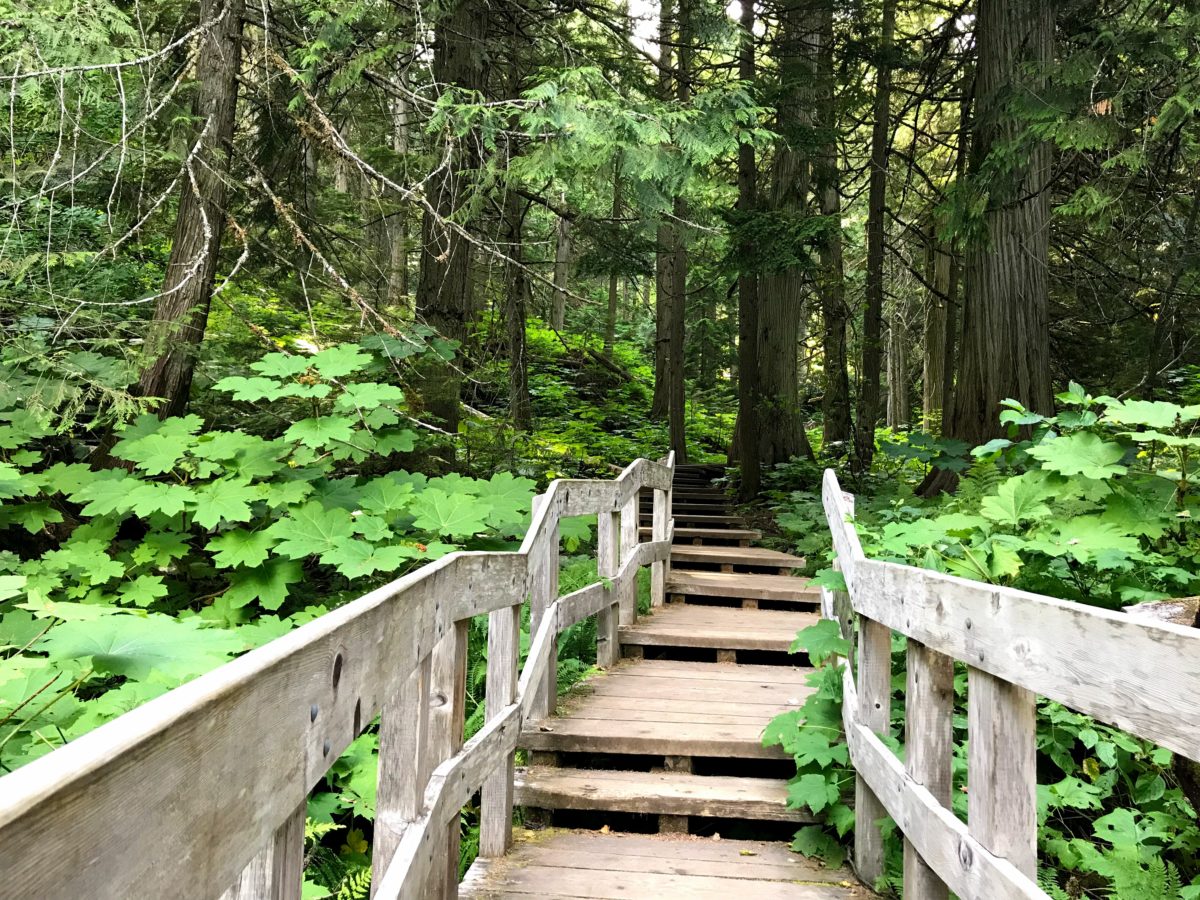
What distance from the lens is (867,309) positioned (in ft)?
41.2

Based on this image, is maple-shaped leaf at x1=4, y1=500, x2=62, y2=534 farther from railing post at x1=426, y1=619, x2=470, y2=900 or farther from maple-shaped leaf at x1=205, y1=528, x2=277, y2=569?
railing post at x1=426, y1=619, x2=470, y2=900

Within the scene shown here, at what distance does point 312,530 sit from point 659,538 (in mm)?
3921

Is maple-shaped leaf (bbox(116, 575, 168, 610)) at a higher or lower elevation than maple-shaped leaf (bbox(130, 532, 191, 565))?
lower

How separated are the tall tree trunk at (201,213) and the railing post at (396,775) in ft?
15.0

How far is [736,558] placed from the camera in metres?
9.07

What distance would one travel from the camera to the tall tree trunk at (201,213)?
235 inches

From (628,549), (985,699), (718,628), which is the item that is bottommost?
(718,628)

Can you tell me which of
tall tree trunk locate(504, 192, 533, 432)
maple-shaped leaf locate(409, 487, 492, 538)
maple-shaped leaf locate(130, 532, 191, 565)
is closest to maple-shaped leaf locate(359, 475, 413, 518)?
maple-shaped leaf locate(409, 487, 492, 538)

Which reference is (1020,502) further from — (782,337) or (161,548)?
(782,337)

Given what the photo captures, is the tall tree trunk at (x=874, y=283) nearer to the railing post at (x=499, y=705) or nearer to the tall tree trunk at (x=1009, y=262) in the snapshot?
the tall tree trunk at (x=1009, y=262)

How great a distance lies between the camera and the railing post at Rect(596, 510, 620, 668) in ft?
19.3

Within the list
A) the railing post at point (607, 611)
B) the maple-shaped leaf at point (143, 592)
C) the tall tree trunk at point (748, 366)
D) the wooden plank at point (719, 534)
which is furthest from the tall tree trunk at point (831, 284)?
the maple-shaped leaf at point (143, 592)

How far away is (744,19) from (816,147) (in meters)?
3.38

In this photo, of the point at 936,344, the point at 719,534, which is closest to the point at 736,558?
the point at 719,534
